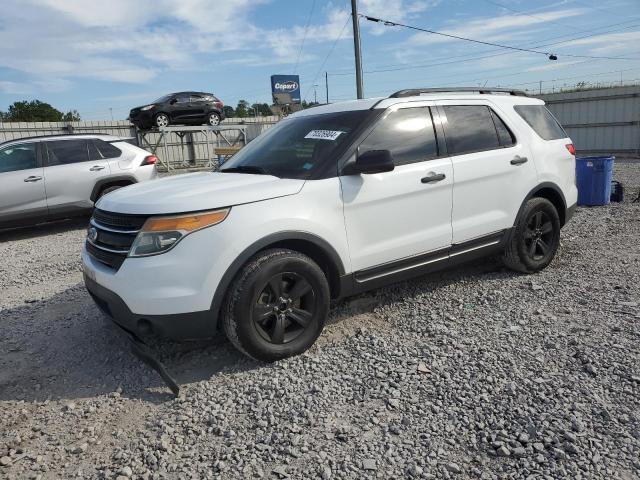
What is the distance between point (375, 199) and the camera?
3793mm

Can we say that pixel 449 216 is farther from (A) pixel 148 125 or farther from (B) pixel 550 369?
(A) pixel 148 125

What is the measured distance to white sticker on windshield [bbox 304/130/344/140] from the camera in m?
3.92

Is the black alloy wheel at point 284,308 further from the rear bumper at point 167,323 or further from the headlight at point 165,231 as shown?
the headlight at point 165,231

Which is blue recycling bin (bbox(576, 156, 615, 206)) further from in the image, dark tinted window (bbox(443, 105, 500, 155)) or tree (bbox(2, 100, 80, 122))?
tree (bbox(2, 100, 80, 122))

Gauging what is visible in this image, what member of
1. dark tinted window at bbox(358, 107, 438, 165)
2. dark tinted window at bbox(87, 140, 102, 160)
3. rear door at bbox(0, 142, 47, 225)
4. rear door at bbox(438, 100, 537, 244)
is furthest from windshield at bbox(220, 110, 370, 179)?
dark tinted window at bbox(87, 140, 102, 160)

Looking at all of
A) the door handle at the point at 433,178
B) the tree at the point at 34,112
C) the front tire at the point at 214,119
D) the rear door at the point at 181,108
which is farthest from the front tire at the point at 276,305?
the tree at the point at 34,112

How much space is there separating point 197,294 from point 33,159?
7197 millimetres

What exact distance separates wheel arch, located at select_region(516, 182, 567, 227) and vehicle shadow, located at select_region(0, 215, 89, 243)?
8026mm

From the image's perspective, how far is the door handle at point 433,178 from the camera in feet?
13.3

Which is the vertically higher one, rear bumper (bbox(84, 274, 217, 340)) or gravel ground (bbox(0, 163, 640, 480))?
rear bumper (bbox(84, 274, 217, 340))

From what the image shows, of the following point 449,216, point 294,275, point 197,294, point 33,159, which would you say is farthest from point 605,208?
point 33,159

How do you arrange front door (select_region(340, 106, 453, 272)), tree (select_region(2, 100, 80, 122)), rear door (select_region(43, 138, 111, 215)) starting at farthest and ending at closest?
tree (select_region(2, 100, 80, 122)) < rear door (select_region(43, 138, 111, 215)) < front door (select_region(340, 106, 453, 272))

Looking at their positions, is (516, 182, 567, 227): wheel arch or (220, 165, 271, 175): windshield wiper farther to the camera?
(516, 182, 567, 227): wheel arch

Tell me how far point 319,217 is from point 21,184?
22.9ft
